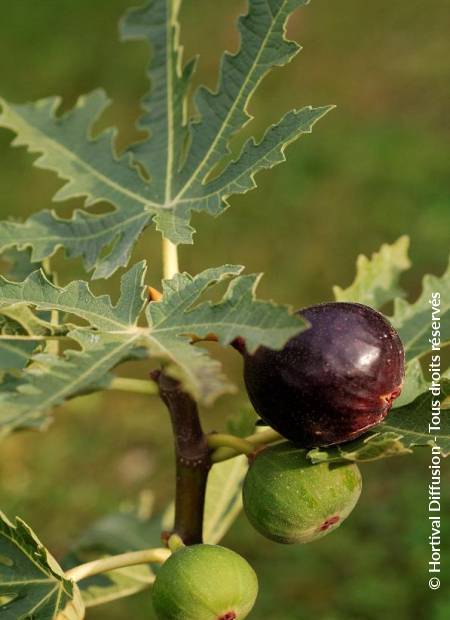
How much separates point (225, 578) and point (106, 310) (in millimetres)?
343

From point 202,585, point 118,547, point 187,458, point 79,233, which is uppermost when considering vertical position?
point 79,233

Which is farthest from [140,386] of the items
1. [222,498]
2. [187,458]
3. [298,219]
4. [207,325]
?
[298,219]

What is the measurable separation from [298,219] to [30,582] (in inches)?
139

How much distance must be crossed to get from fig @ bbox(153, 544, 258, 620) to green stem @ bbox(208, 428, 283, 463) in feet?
0.37

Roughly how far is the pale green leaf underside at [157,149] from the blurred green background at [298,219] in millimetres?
1762

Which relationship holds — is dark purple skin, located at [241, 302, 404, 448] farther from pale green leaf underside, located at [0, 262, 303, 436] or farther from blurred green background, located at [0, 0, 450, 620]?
blurred green background, located at [0, 0, 450, 620]

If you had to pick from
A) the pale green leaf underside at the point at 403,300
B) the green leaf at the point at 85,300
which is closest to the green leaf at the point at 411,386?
the pale green leaf underside at the point at 403,300

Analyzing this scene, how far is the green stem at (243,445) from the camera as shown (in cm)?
116

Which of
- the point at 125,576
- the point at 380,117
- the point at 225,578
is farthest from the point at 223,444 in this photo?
the point at 380,117

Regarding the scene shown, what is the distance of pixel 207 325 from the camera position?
100cm

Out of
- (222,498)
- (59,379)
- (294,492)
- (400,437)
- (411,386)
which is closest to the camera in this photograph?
(59,379)

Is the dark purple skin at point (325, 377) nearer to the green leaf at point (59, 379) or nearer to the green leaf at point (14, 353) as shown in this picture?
the green leaf at point (59, 379)

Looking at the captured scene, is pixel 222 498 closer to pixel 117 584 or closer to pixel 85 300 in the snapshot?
pixel 117 584

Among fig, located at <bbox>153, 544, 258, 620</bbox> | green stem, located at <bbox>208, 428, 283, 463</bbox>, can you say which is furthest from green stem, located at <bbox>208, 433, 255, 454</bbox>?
fig, located at <bbox>153, 544, 258, 620</bbox>
